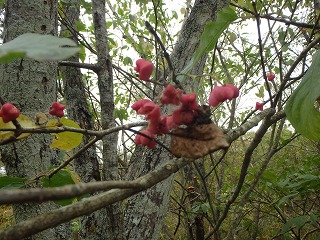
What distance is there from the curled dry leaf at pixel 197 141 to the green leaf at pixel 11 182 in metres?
0.37

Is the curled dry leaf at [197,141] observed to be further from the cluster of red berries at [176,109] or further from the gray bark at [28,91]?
the gray bark at [28,91]

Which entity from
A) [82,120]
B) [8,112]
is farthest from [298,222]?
[8,112]

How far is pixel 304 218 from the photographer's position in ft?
4.47

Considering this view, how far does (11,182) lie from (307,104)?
61 centimetres

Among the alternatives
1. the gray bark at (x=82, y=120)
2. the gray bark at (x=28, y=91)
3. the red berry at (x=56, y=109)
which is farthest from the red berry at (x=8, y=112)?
the gray bark at (x=82, y=120)

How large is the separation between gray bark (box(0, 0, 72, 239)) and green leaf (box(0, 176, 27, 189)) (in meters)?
0.26

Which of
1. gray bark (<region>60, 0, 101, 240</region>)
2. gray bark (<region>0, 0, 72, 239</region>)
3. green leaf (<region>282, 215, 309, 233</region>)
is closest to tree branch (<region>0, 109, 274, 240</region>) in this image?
gray bark (<region>0, 0, 72, 239</region>)

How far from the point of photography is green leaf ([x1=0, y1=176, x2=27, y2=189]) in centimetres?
65

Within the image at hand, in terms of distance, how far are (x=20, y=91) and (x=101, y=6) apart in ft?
1.50

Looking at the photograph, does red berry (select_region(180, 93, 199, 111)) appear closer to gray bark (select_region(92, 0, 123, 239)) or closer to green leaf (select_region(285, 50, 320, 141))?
green leaf (select_region(285, 50, 320, 141))

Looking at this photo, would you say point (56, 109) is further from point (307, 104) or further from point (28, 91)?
point (307, 104)

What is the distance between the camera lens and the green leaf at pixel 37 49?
250 mm

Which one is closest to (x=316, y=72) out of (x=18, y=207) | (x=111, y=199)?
(x=111, y=199)

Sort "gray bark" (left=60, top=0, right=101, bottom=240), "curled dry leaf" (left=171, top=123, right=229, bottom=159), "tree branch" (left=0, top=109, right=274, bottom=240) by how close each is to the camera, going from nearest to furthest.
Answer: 1. "tree branch" (left=0, top=109, right=274, bottom=240)
2. "curled dry leaf" (left=171, top=123, right=229, bottom=159)
3. "gray bark" (left=60, top=0, right=101, bottom=240)
